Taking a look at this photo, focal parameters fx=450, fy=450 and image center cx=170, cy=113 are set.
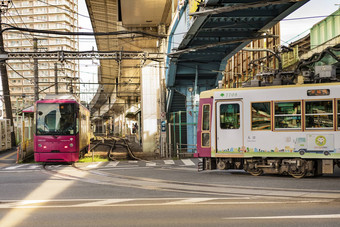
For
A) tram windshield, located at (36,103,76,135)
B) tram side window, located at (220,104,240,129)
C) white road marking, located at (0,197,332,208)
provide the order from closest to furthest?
white road marking, located at (0,197,332,208) < tram side window, located at (220,104,240,129) < tram windshield, located at (36,103,76,135)

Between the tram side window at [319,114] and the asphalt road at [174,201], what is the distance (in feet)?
5.49

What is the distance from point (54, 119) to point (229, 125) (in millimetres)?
11123

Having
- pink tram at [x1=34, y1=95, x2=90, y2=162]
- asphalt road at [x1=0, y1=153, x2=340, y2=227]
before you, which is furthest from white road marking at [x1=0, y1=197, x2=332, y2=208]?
pink tram at [x1=34, y1=95, x2=90, y2=162]

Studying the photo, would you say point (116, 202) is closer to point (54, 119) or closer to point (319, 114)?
point (319, 114)

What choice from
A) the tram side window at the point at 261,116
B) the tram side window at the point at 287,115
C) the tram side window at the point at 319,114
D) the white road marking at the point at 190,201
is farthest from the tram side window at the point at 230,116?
the white road marking at the point at 190,201

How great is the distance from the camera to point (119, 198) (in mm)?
10602

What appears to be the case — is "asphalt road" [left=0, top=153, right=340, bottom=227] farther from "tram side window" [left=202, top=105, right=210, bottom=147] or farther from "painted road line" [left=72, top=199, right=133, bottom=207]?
"tram side window" [left=202, top=105, right=210, bottom=147]

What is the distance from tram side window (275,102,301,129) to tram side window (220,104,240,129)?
4.36 feet

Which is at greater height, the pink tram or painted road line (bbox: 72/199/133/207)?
the pink tram

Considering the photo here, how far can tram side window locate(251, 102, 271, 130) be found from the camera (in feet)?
48.2

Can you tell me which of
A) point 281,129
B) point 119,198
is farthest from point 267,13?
point 119,198

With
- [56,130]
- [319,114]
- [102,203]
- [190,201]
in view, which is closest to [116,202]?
[102,203]

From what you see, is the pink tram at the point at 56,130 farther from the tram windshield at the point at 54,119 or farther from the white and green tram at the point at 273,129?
the white and green tram at the point at 273,129

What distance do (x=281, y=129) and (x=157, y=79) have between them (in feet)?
64.0
